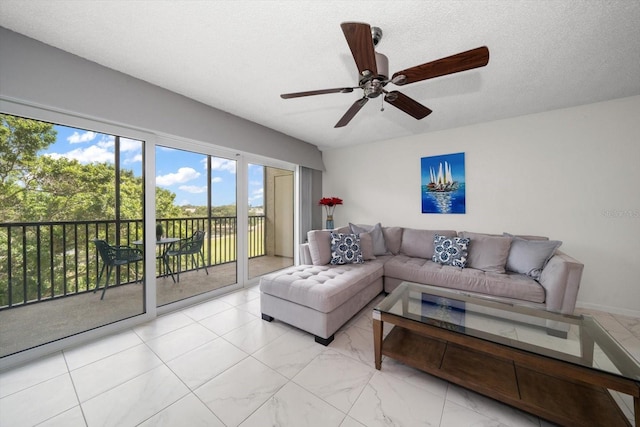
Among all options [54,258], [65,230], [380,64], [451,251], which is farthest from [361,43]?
[54,258]

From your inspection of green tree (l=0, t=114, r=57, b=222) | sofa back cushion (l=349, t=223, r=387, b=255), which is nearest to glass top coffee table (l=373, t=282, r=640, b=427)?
sofa back cushion (l=349, t=223, r=387, b=255)

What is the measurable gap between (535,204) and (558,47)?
197cm

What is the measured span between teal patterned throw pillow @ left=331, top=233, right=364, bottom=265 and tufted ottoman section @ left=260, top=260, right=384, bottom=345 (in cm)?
20

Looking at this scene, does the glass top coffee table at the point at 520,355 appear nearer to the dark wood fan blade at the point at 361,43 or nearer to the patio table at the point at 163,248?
the dark wood fan blade at the point at 361,43

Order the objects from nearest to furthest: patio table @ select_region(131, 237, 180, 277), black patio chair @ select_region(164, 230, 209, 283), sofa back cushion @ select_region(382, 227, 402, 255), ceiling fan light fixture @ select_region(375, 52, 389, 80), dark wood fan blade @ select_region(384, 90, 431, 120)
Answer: ceiling fan light fixture @ select_region(375, 52, 389, 80) < dark wood fan blade @ select_region(384, 90, 431, 120) < patio table @ select_region(131, 237, 180, 277) < black patio chair @ select_region(164, 230, 209, 283) < sofa back cushion @ select_region(382, 227, 402, 255)

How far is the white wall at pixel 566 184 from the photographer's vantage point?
2.55 metres

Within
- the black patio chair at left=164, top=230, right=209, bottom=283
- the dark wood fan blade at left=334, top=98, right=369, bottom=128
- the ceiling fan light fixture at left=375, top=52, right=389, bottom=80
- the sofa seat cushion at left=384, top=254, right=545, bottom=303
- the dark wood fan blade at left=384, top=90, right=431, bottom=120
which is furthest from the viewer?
the black patio chair at left=164, top=230, right=209, bottom=283

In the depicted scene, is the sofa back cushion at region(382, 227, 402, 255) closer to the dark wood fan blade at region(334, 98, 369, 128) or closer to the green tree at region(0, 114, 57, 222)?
the dark wood fan blade at region(334, 98, 369, 128)

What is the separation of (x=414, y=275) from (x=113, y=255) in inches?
134

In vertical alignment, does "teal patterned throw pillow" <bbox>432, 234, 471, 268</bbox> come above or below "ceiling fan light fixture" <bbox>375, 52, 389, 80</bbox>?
below

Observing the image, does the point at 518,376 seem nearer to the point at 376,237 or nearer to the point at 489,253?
the point at 489,253

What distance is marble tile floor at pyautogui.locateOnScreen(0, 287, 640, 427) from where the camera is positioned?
4.33ft

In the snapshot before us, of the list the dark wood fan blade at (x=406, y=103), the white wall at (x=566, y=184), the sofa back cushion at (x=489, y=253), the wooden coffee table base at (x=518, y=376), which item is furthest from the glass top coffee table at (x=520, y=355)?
the white wall at (x=566, y=184)

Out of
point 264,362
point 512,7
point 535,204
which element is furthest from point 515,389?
point 535,204
